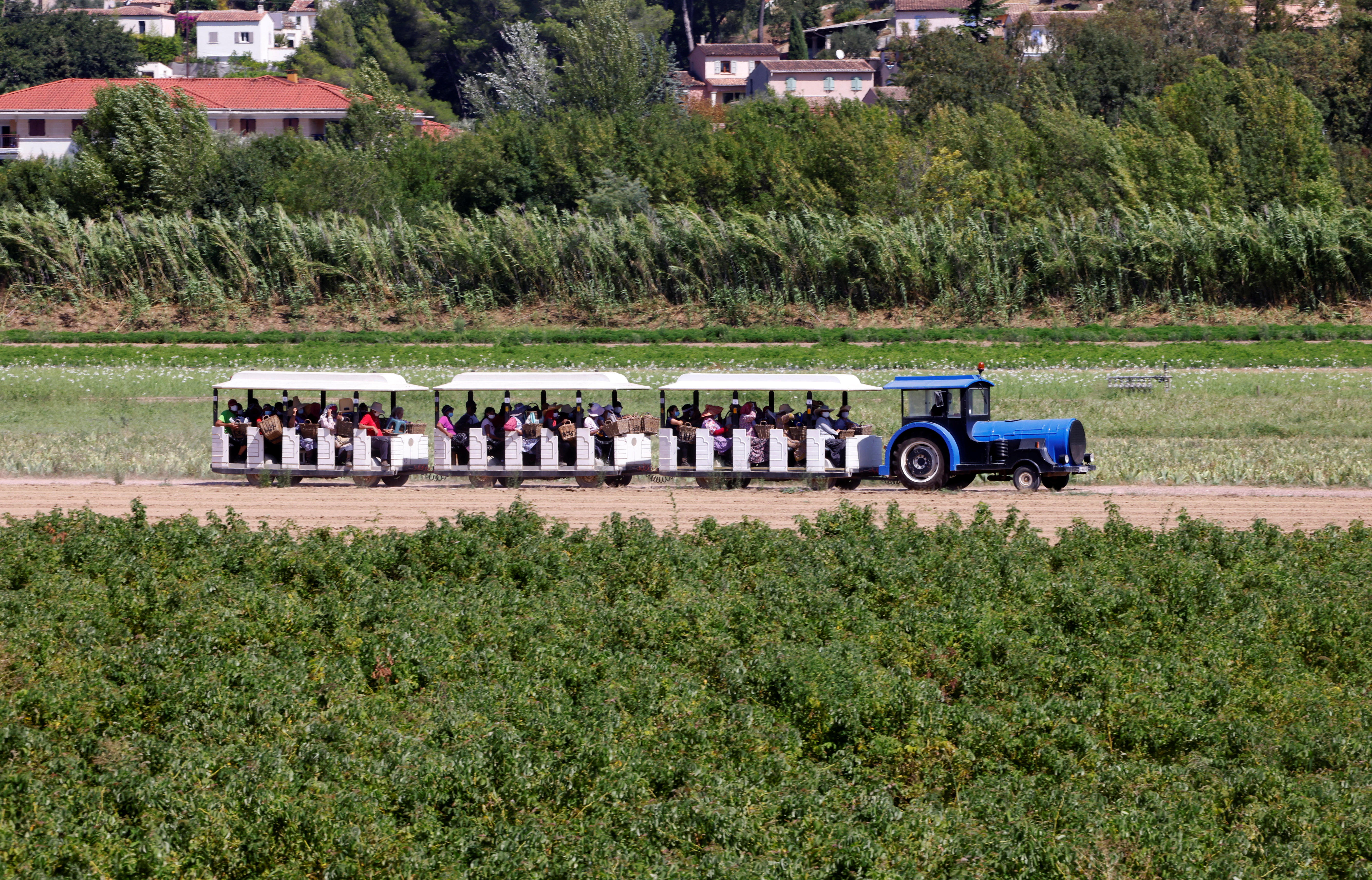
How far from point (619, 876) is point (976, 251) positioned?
4644 centimetres

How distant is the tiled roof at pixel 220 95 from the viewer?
3784 inches

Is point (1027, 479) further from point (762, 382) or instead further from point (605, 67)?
point (605, 67)

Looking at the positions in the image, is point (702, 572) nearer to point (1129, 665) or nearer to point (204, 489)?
point (1129, 665)

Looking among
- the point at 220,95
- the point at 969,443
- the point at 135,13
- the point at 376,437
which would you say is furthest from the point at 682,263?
the point at 135,13

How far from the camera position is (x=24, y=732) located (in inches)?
429

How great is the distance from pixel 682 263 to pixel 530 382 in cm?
3086

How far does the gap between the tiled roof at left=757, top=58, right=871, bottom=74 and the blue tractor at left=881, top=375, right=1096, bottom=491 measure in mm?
94693

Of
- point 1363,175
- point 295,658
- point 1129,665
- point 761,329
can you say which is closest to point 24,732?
point 295,658

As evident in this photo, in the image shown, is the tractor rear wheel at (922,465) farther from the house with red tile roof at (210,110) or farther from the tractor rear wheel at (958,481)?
the house with red tile roof at (210,110)

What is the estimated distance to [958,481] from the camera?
80.1ft

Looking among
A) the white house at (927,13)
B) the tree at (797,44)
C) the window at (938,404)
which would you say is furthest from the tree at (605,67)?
the window at (938,404)

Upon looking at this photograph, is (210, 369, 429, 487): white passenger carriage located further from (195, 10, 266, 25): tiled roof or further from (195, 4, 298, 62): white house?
(195, 10, 266, 25): tiled roof

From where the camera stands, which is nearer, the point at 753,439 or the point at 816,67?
the point at 753,439


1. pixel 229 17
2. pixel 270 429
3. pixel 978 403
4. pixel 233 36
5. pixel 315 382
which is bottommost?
pixel 270 429
